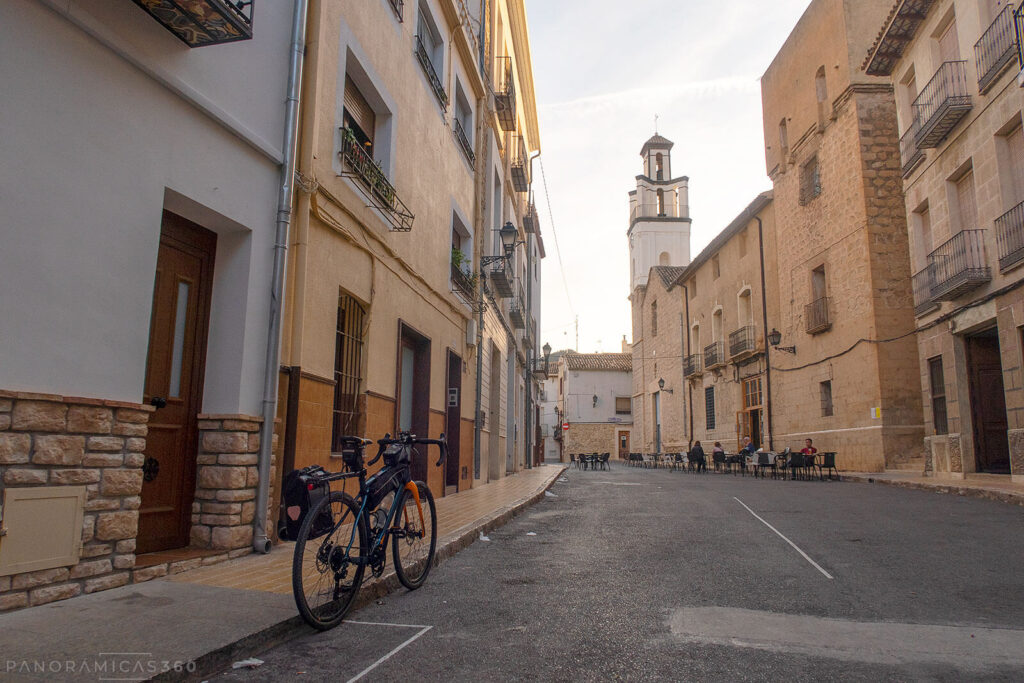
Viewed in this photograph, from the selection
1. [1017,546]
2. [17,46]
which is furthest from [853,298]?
[17,46]

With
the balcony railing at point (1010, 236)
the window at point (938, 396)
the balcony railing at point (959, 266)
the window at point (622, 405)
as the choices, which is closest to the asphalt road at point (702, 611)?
the balcony railing at point (1010, 236)

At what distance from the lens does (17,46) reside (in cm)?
349

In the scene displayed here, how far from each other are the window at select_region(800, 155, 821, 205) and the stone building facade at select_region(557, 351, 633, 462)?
33954 millimetres

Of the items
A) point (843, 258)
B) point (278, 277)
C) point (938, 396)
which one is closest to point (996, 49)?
point (938, 396)

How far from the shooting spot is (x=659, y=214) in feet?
161

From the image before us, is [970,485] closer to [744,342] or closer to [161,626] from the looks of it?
[161,626]

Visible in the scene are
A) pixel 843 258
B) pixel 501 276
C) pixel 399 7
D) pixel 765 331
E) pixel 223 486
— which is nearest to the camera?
pixel 223 486

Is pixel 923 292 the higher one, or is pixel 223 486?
pixel 923 292

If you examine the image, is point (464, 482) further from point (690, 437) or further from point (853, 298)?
point (690, 437)

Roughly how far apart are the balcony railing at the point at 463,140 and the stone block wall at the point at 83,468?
9209 millimetres

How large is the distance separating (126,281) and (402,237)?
5007 millimetres

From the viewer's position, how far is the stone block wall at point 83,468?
3.41 metres

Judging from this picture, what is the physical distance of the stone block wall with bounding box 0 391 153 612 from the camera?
3.41 meters

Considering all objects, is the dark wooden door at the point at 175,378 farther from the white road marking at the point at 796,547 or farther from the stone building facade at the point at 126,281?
the white road marking at the point at 796,547
